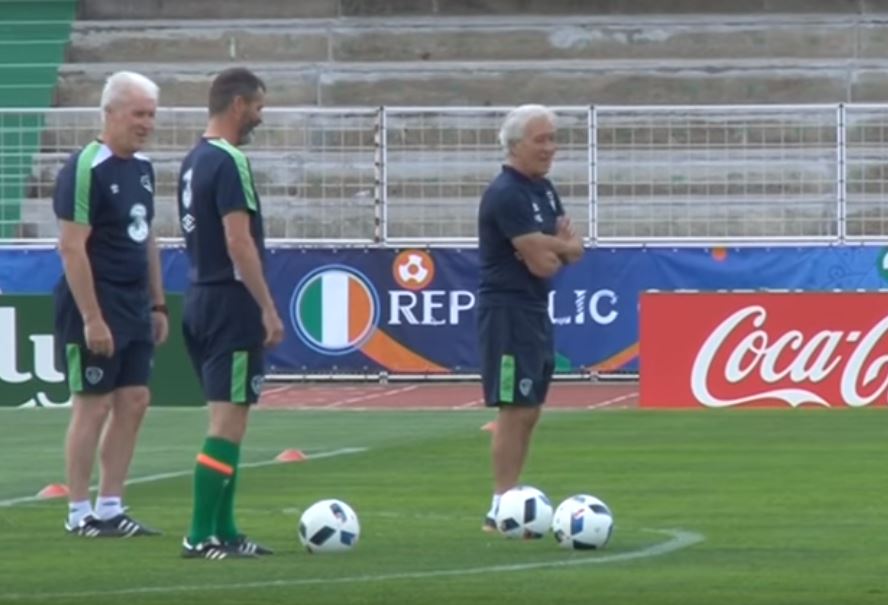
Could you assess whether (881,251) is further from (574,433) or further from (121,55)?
(121,55)

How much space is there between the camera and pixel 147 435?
19.4m

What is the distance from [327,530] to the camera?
1072 cm

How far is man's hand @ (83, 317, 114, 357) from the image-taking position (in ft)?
37.1

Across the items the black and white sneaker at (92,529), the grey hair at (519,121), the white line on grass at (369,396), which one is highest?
the grey hair at (519,121)

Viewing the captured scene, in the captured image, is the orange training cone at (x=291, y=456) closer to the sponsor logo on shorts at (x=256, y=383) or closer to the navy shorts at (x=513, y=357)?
the navy shorts at (x=513, y=357)

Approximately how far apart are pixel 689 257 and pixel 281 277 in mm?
4305

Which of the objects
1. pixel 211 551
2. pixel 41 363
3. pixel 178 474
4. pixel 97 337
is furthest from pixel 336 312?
pixel 211 551

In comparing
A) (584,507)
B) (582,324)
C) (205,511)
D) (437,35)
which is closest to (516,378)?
(584,507)

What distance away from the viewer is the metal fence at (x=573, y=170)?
1081 inches

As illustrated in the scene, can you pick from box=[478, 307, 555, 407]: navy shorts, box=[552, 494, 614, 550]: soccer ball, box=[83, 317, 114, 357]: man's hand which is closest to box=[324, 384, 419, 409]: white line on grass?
box=[478, 307, 555, 407]: navy shorts

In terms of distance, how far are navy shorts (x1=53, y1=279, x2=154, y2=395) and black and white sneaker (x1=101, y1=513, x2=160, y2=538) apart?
23.3 inches

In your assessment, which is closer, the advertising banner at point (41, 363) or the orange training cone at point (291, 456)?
the orange training cone at point (291, 456)

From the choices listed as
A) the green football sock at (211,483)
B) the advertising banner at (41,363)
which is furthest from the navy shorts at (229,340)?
the advertising banner at (41,363)

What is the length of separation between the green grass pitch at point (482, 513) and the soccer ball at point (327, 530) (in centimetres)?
10
